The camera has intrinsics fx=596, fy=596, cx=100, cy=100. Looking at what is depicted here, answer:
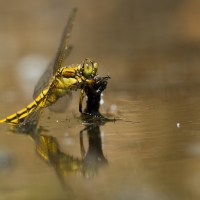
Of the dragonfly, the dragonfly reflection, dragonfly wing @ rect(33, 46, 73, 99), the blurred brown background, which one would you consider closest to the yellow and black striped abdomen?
the dragonfly

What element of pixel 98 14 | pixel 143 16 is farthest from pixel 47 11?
pixel 143 16

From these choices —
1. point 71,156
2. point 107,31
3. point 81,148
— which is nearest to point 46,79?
point 81,148

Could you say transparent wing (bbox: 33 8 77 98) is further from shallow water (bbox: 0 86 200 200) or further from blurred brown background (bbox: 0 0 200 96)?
blurred brown background (bbox: 0 0 200 96)

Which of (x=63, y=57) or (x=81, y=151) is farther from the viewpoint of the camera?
(x=63, y=57)

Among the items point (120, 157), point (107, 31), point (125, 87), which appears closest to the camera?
point (120, 157)

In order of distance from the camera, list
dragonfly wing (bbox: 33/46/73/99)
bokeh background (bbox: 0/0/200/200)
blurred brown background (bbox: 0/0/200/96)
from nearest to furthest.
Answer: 1. bokeh background (bbox: 0/0/200/200)
2. dragonfly wing (bbox: 33/46/73/99)
3. blurred brown background (bbox: 0/0/200/96)

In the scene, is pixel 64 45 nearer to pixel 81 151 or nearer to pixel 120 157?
pixel 81 151
